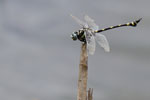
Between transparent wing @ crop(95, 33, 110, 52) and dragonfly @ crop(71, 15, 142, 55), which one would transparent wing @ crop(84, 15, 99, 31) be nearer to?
dragonfly @ crop(71, 15, 142, 55)

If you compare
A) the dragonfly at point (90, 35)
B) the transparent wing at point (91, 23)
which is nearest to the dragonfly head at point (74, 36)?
the dragonfly at point (90, 35)

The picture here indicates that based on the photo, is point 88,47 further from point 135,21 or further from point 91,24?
Result: point 135,21

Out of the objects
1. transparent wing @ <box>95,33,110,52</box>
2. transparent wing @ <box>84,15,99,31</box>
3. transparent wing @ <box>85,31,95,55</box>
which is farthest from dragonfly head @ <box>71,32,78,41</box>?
transparent wing @ <box>95,33,110,52</box>

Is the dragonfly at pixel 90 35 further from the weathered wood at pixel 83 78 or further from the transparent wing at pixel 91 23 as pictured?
the weathered wood at pixel 83 78

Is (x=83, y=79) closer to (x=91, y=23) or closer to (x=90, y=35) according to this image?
(x=90, y=35)

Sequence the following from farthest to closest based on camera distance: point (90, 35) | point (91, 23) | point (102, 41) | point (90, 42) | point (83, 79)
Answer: point (91, 23) → point (102, 41) → point (90, 35) → point (90, 42) → point (83, 79)

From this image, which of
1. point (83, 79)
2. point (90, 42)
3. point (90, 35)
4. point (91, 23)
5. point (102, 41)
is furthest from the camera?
point (91, 23)

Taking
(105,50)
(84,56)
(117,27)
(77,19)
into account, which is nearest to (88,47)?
(84,56)

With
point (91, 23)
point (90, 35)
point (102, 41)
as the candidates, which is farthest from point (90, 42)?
point (91, 23)

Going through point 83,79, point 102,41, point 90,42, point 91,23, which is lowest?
point 83,79
